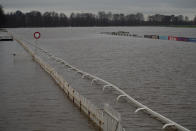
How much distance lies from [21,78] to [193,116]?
13.1 m

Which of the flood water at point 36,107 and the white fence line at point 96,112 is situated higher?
the white fence line at point 96,112

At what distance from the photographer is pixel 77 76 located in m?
24.0

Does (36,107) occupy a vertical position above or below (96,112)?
below

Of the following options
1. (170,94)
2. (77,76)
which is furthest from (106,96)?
(77,76)

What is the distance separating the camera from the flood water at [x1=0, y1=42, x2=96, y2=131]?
12453 millimetres

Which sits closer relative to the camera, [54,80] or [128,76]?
[54,80]

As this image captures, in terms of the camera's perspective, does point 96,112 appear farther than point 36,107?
No

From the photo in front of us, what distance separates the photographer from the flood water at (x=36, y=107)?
12.5 metres

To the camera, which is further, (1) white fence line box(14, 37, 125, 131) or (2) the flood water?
(2) the flood water

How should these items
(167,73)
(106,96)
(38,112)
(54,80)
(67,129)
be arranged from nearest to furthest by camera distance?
(67,129)
(38,112)
(106,96)
(54,80)
(167,73)

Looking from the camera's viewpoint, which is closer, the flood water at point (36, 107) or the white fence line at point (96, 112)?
the white fence line at point (96, 112)

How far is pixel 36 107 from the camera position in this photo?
15.1 meters

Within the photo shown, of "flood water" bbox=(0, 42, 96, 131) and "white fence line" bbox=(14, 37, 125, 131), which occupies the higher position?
"white fence line" bbox=(14, 37, 125, 131)

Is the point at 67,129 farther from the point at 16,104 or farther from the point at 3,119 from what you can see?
the point at 16,104
